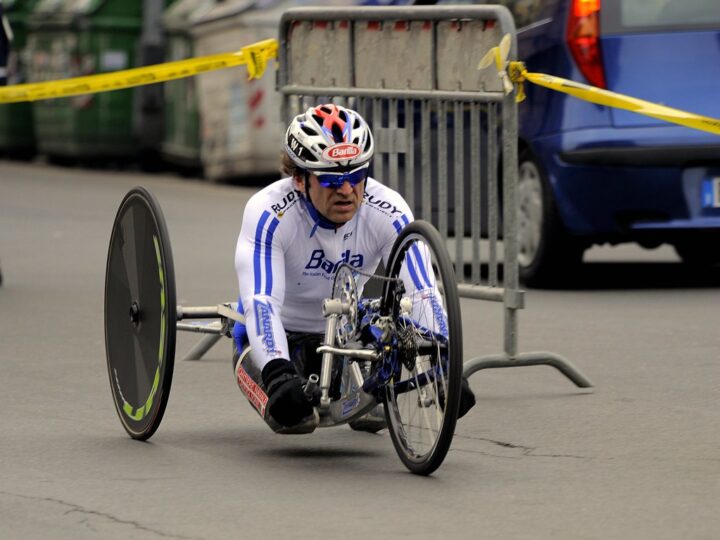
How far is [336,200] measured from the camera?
6.55m

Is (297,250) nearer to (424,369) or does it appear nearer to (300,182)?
(300,182)

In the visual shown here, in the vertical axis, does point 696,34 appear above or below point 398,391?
above

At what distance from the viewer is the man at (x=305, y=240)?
6.49m

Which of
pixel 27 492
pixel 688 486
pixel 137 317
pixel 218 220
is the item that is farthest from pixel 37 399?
pixel 218 220

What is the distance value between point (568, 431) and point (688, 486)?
40.6 inches

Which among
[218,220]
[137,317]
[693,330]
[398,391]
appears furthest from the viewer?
[218,220]

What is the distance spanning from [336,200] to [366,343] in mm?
464

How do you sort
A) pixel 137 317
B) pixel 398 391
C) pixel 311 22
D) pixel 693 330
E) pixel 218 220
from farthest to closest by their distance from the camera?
pixel 218 220, pixel 693 330, pixel 311 22, pixel 137 317, pixel 398 391

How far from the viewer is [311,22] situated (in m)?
8.80

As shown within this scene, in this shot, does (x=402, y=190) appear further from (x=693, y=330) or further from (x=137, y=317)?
(x=137, y=317)

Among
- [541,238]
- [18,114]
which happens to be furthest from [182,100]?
[541,238]

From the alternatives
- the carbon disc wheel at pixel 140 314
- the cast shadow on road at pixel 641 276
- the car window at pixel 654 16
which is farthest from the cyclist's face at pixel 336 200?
the cast shadow on road at pixel 641 276

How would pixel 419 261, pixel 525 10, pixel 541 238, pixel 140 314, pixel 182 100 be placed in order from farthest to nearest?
1. pixel 182 100
2. pixel 525 10
3. pixel 541 238
4. pixel 140 314
5. pixel 419 261

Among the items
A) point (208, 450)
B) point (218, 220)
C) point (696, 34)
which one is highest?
point (696, 34)
